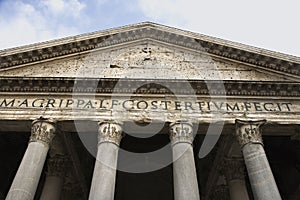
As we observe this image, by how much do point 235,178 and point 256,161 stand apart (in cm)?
216

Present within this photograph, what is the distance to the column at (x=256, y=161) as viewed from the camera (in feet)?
23.7

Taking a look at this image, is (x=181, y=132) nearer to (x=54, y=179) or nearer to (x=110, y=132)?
(x=110, y=132)

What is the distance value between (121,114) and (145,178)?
203 inches

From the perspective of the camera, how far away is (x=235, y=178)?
977 centimetres

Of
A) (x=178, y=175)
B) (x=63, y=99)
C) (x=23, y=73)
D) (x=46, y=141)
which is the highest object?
(x=23, y=73)

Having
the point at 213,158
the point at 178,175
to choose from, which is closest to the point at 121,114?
the point at 178,175

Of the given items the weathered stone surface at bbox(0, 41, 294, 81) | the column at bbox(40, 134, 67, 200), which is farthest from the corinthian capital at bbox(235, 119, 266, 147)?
the column at bbox(40, 134, 67, 200)

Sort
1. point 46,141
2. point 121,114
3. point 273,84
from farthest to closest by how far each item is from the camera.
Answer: point 273,84 → point 121,114 → point 46,141

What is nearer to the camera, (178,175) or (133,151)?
(178,175)

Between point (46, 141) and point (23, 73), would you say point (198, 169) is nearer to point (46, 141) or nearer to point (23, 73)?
point (46, 141)

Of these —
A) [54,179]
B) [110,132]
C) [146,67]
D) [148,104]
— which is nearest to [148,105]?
[148,104]

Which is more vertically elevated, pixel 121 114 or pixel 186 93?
pixel 186 93

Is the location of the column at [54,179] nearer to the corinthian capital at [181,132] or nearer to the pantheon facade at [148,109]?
the pantheon facade at [148,109]

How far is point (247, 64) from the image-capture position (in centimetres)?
1043
